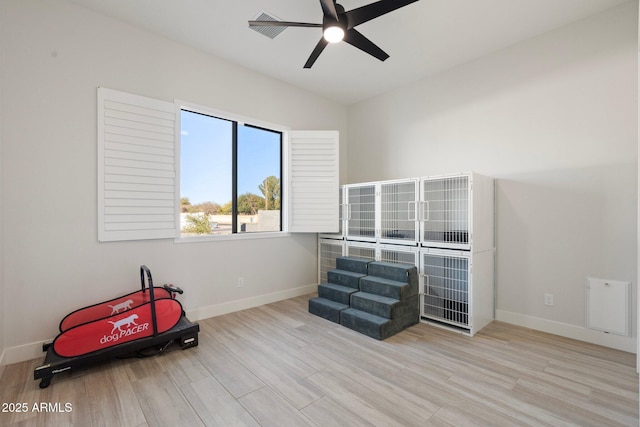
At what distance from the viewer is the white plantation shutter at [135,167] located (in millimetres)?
2762

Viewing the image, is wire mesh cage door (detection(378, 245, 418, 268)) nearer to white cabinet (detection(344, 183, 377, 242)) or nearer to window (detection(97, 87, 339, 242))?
white cabinet (detection(344, 183, 377, 242))

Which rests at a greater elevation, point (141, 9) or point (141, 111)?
point (141, 9)

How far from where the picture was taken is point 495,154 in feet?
11.1

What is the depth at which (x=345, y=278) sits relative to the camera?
3641 mm

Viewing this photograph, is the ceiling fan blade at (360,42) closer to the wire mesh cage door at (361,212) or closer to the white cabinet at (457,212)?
the white cabinet at (457,212)

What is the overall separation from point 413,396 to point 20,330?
3134 mm

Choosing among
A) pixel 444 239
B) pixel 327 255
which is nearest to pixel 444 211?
pixel 444 239

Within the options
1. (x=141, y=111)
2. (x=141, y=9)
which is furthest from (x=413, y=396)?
(x=141, y=9)

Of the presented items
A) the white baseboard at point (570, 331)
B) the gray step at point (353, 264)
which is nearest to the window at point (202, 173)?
the gray step at point (353, 264)

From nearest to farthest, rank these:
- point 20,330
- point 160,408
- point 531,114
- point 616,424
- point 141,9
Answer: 1. point 616,424
2. point 160,408
3. point 20,330
4. point 141,9
5. point 531,114

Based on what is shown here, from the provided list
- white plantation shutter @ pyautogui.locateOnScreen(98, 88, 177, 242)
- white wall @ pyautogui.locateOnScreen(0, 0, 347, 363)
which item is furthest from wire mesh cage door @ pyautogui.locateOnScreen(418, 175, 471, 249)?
white plantation shutter @ pyautogui.locateOnScreen(98, 88, 177, 242)

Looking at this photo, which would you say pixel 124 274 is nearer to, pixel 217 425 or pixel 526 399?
pixel 217 425

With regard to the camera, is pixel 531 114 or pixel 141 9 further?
pixel 531 114

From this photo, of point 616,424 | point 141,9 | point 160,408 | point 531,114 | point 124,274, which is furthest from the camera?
point 531,114
